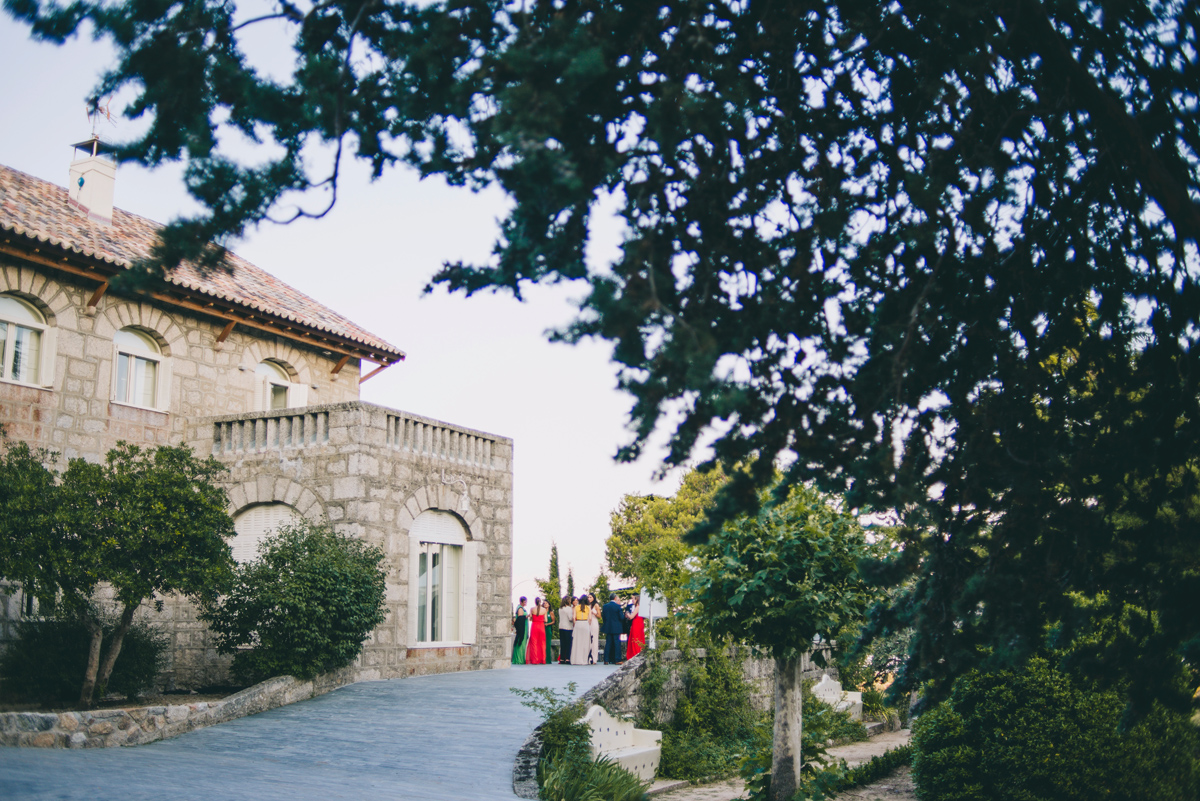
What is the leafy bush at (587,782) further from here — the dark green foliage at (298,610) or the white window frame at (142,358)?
the white window frame at (142,358)

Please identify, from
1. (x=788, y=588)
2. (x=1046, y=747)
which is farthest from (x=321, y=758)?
(x=1046, y=747)

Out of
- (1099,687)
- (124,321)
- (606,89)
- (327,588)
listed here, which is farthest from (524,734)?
(124,321)

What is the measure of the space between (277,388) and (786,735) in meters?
12.7

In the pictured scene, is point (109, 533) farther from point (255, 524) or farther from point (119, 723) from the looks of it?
point (255, 524)

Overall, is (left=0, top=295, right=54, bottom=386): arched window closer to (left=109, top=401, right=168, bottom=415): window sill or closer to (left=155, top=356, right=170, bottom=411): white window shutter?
(left=109, top=401, right=168, bottom=415): window sill

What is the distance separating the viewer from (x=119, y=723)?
9.23m

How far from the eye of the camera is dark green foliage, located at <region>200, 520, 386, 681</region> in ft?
40.4

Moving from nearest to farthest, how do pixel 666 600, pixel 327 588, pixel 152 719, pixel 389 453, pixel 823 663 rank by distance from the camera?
1. pixel 823 663
2. pixel 152 719
3. pixel 666 600
4. pixel 327 588
5. pixel 389 453

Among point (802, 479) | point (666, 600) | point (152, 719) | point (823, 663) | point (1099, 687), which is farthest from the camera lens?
point (666, 600)

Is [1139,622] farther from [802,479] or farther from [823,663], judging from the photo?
[823,663]

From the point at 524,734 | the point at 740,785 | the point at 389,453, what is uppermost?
the point at 389,453

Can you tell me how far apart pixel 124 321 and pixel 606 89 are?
13.7 metres

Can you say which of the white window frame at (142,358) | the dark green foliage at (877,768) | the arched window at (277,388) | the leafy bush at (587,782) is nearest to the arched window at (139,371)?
the white window frame at (142,358)

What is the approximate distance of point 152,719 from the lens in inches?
376
